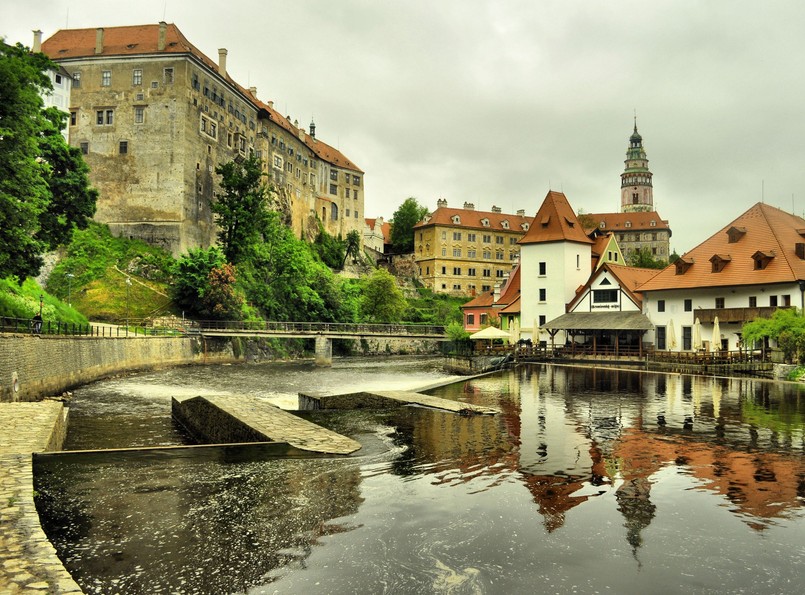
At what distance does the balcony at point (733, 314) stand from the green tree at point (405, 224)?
263 ft

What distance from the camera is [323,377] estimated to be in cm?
4597

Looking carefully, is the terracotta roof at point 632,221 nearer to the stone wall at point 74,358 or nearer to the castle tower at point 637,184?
the castle tower at point 637,184

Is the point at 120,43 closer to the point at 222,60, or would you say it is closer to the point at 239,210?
the point at 222,60

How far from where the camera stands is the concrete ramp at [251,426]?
552 inches

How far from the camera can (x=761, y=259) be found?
47625 millimetres

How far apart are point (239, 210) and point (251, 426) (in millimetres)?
57688

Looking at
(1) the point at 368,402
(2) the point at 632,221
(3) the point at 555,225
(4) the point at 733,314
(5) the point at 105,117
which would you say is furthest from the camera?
(2) the point at 632,221

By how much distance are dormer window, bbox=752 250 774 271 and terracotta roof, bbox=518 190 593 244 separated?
17143 millimetres

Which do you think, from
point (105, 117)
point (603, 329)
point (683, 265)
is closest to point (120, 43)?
point (105, 117)

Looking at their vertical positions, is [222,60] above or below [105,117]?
above

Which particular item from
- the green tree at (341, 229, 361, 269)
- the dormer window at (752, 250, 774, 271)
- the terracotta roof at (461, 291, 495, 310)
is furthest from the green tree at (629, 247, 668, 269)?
the dormer window at (752, 250, 774, 271)

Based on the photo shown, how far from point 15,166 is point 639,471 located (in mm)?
26403

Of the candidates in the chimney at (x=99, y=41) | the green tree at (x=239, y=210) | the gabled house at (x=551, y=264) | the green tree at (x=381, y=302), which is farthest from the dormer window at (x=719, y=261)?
the chimney at (x=99, y=41)

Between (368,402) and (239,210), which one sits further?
(239,210)
